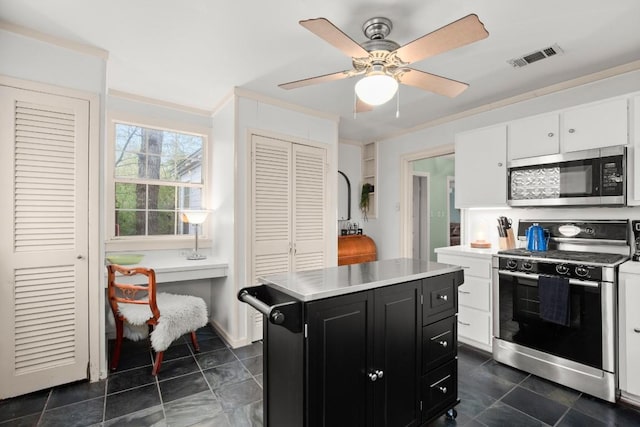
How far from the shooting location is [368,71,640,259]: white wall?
2684 millimetres

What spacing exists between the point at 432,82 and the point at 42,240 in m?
2.96

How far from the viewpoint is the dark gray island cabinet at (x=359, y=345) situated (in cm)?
140

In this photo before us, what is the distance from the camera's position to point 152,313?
2564 millimetres

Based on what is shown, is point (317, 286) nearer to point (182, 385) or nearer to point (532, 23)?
point (182, 385)

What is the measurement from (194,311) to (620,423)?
3142 mm

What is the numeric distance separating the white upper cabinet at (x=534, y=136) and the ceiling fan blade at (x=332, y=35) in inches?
76.2

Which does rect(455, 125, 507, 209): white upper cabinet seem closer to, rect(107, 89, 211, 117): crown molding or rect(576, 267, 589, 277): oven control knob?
rect(576, 267, 589, 277): oven control knob

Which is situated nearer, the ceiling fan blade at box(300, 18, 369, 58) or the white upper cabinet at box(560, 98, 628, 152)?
the ceiling fan blade at box(300, 18, 369, 58)

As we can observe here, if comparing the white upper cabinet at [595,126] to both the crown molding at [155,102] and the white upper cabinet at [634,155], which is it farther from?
the crown molding at [155,102]

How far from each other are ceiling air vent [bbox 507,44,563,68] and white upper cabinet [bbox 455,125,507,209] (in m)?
0.65

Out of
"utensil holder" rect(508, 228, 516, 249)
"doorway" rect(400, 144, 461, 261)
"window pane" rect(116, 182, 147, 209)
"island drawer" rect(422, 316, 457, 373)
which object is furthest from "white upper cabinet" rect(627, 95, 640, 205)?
"window pane" rect(116, 182, 147, 209)

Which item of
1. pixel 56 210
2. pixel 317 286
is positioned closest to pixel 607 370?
pixel 317 286

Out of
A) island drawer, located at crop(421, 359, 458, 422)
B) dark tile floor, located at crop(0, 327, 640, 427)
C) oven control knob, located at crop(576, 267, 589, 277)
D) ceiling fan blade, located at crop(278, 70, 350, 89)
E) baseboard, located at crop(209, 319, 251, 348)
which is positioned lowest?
dark tile floor, located at crop(0, 327, 640, 427)

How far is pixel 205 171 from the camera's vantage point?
3809mm
